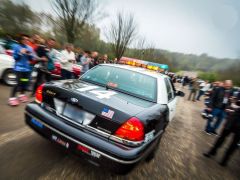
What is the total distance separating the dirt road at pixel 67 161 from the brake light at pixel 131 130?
0.65 meters

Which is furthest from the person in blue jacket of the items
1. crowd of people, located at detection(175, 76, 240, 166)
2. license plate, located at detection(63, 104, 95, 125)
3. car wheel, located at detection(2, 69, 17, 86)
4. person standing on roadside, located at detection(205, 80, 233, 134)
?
person standing on roadside, located at detection(205, 80, 233, 134)

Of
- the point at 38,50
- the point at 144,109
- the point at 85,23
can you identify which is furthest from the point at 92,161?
the point at 85,23

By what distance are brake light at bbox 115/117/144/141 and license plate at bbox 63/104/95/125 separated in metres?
0.39

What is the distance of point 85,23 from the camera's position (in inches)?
736

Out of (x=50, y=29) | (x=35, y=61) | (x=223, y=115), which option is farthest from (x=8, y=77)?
(x=50, y=29)

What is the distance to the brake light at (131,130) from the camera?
2.25m

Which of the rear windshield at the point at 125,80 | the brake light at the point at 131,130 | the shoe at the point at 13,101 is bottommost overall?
the shoe at the point at 13,101

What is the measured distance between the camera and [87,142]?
2266 mm

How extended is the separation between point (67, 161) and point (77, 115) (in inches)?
37.1

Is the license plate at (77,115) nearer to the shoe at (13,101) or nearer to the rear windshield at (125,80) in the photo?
the rear windshield at (125,80)

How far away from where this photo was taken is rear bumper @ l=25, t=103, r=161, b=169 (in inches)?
85.4

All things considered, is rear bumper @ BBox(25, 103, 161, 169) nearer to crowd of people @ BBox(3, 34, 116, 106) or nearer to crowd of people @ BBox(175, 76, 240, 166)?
crowd of people @ BBox(175, 76, 240, 166)

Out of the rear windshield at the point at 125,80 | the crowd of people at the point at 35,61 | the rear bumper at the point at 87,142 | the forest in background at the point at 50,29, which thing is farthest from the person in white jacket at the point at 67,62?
the forest in background at the point at 50,29

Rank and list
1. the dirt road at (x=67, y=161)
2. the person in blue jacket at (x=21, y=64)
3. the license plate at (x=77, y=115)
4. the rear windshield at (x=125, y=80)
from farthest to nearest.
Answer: the person in blue jacket at (x=21, y=64), the rear windshield at (x=125, y=80), the dirt road at (x=67, y=161), the license plate at (x=77, y=115)
